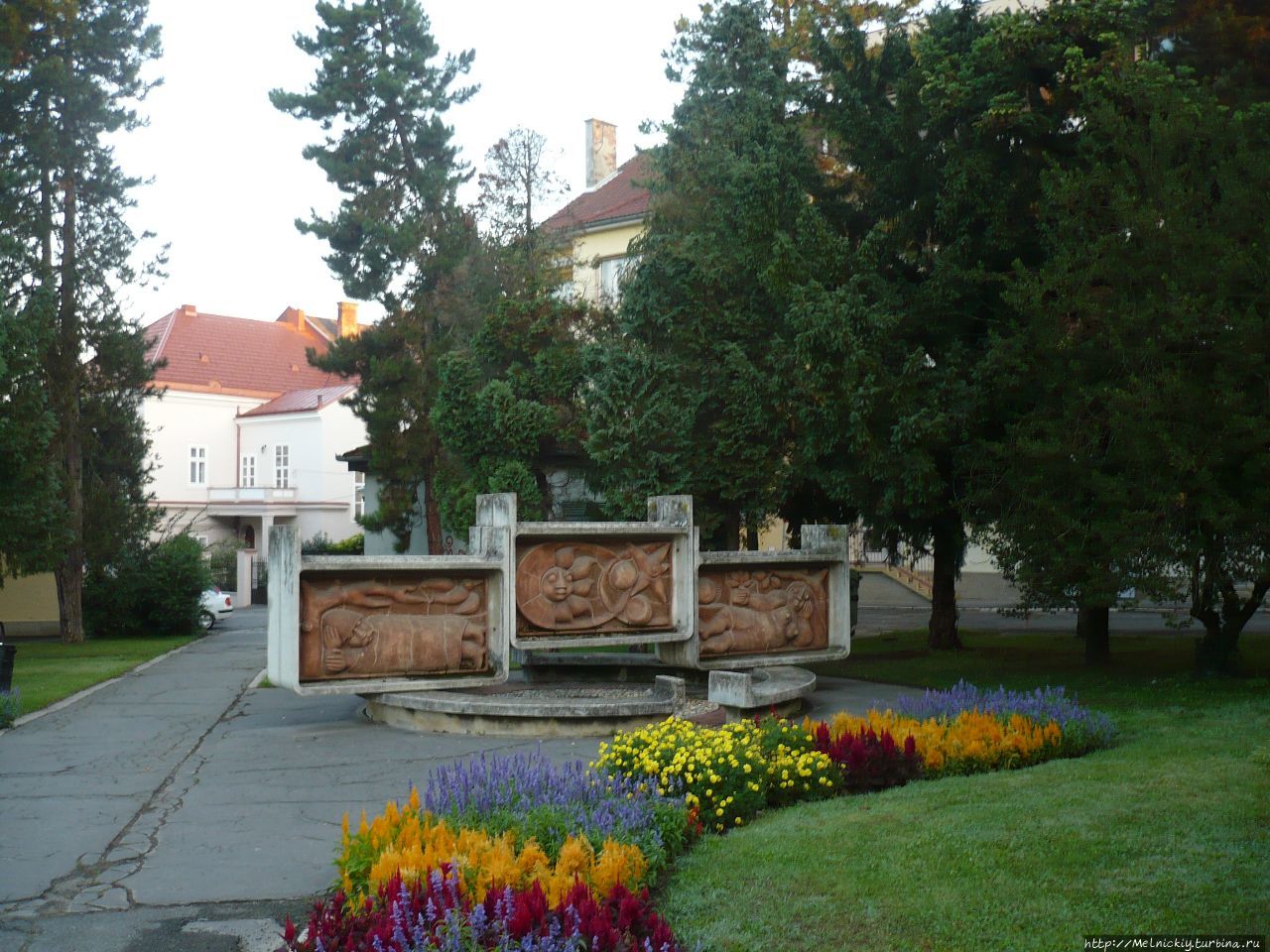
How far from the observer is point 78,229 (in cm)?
2980

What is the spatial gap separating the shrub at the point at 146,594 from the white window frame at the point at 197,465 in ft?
90.7

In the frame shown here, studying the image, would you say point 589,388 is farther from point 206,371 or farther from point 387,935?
point 206,371

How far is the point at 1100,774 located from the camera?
29.3ft

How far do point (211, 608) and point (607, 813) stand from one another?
3179 centimetres

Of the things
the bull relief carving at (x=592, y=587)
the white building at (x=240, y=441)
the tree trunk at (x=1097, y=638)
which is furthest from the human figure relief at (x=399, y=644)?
the white building at (x=240, y=441)

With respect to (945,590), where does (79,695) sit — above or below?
below

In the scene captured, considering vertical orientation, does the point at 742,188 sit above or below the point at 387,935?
above

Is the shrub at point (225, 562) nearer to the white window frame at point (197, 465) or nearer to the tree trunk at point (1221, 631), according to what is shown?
the white window frame at point (197, 465)

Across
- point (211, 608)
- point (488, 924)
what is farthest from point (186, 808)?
point (211, 608)

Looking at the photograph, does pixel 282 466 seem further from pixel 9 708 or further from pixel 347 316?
pixel 9 708

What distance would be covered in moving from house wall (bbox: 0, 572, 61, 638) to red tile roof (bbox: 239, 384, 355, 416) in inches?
995

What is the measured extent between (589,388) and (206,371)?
1686 inches

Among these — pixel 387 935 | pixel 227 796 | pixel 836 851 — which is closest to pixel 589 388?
pixel 227 796

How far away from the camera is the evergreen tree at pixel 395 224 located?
33125 mm
